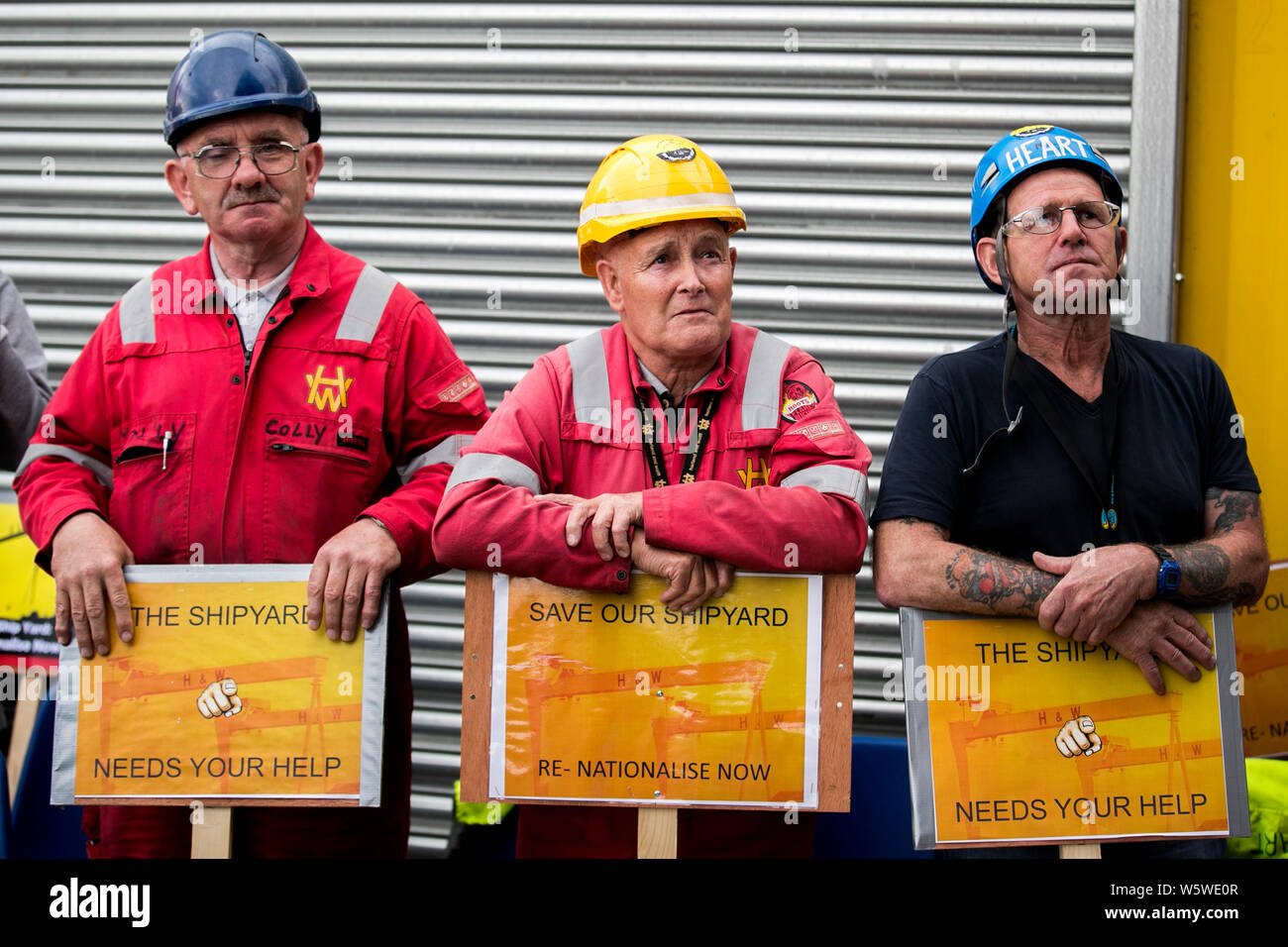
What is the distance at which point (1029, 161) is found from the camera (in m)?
2.96

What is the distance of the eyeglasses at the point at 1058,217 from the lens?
292 centimetres

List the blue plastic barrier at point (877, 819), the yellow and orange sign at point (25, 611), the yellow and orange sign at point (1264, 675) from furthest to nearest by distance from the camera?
the yellow and orange sign at point (25, 611) < the blue plastic barrier at point (877, 819) < the yellow and orange sign at point (1264, 675)

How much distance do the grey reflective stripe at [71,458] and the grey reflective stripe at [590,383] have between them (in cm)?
140

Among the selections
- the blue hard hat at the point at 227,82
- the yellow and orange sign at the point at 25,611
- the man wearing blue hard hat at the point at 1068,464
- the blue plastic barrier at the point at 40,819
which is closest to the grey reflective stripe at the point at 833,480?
the man wearing blue hard hat at the point at 1068,464

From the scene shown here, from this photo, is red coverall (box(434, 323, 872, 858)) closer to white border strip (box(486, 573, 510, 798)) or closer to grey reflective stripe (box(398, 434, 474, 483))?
white border strip (box(486, 573, 510, 798))

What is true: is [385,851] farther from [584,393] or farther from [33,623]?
[33,623]

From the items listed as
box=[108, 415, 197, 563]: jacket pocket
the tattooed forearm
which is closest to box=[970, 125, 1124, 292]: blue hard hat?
the tattooed forearm

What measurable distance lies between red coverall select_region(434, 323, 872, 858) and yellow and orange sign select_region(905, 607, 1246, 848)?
357 millimetres

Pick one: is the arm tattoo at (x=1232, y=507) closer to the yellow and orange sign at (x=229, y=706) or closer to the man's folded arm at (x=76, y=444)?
the yellow and orange sign at (x=229, y=706)

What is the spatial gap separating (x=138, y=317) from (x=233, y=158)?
0.52 metres

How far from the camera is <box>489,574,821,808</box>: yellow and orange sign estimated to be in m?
2.55

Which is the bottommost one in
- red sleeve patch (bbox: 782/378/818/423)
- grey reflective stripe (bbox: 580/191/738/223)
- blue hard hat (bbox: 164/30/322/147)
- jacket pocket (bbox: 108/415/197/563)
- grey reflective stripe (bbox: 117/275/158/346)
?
jacket pocket (bbox: 108/415/197/563)

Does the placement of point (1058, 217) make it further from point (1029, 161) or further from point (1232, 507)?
point (1232, 507)
